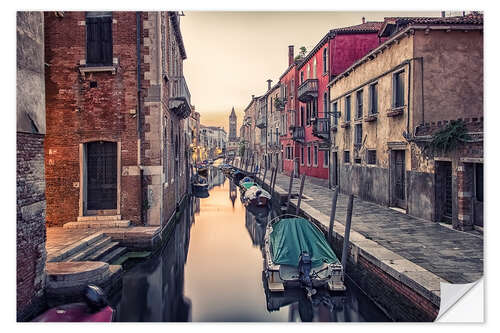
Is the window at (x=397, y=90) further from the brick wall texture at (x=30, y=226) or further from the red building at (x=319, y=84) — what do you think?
the brick wall texture at (x=30, y=226)

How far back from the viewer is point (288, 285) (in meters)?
6.30

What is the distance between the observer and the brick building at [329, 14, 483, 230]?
285 inches

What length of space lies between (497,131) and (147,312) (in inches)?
237

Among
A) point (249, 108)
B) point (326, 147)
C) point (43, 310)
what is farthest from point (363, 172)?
point (249, 108)

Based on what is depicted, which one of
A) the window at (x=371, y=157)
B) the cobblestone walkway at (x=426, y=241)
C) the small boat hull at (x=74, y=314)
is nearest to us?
the small boat hull at (x=74, y=314)

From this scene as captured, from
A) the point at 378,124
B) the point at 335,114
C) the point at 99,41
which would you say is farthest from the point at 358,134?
the point at 99,41

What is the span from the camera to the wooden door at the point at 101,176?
839 centimetres

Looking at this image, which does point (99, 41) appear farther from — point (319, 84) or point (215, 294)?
point (319, 84)

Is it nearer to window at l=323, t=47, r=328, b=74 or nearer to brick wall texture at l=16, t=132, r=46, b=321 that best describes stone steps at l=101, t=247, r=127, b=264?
brick wall texture at l=16, t=132, r=46, b=321

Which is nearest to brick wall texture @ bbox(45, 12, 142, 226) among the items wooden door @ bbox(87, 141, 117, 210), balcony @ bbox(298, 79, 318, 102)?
wooden door @ bbox(87, 141, 117, 210)

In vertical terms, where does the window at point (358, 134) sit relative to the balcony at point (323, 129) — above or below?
below

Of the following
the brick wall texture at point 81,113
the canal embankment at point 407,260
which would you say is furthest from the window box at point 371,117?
the brick wall texture at point 81,113

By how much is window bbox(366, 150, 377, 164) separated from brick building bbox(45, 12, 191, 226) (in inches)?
300

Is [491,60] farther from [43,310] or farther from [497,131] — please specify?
[43,310]
